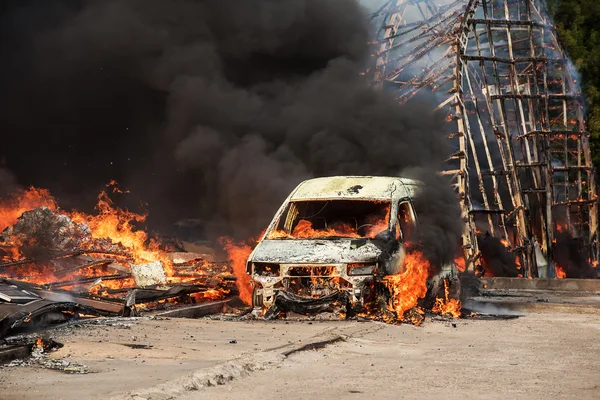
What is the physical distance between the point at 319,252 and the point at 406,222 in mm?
2055

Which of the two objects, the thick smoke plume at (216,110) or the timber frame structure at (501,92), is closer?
the thick smoke plume at (216,110)

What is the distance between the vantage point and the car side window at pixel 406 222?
11.5 m

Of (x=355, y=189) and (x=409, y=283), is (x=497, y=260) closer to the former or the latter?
(x=355, y=189)

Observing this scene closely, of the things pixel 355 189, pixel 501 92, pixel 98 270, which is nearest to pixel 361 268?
pixel 355 189

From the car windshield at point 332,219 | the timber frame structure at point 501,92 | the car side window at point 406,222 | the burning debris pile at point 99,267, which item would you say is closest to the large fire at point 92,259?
the burning debris pile at point 99,267

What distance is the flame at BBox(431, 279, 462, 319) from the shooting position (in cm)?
1213

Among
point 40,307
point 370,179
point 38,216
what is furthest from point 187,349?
point 38,216

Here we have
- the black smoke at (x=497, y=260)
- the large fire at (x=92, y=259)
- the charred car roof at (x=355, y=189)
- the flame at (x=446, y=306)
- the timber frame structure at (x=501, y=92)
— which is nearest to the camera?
the charred car roof at (x=355, y=189)

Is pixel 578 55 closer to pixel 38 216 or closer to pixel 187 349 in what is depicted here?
pixel 38 216

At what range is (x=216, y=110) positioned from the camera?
65.9 feet

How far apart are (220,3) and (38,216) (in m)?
9.31

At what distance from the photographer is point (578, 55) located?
31844mm

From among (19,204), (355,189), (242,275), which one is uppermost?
(19,204)

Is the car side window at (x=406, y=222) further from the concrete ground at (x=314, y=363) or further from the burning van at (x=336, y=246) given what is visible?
the concrete ground at (x=314, y=363)
